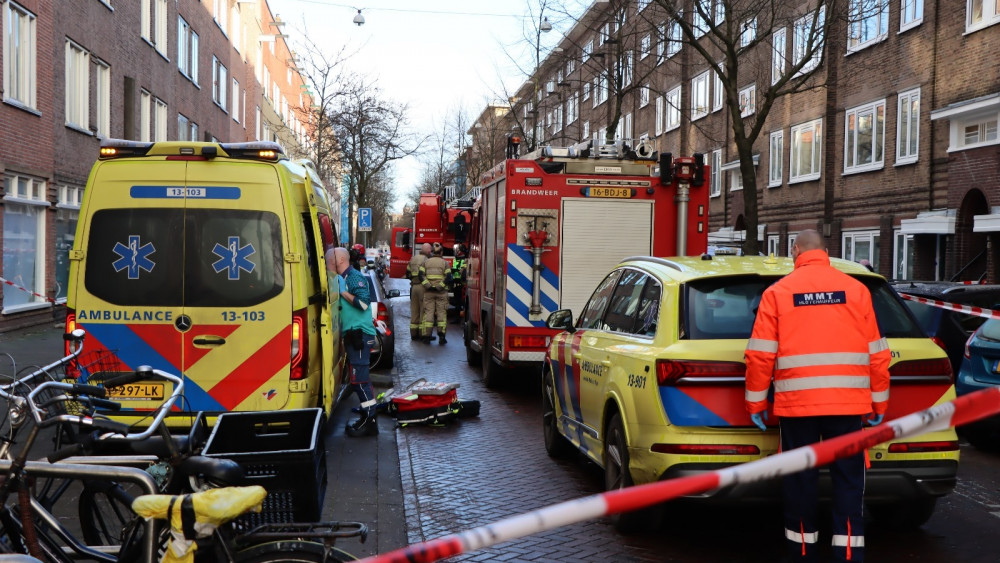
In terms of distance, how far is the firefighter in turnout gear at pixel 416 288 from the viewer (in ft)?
61.3

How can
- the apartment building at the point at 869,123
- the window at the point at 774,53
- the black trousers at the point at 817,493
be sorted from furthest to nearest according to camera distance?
the window at the point at 774,53
the apartment building at the point at 869,123
the black trousers at the point at 817,493

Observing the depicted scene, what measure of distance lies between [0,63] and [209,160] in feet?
38.8

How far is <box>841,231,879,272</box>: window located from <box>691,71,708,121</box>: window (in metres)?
10.9

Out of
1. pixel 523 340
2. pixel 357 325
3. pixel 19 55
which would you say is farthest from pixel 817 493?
pixel 19 55

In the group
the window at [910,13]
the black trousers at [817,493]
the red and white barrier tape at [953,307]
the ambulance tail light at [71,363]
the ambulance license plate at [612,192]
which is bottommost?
the black trousers at [817,493]

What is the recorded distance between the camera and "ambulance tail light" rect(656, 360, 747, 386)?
5.30m

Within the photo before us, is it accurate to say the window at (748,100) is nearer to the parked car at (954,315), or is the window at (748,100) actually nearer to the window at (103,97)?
the window at (103,97)

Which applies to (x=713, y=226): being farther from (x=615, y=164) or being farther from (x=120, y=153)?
Result: (x=120, y=153)

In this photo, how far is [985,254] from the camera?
68.2 feet

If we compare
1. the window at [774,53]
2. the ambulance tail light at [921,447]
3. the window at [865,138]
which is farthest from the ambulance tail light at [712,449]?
the window at [774,53]

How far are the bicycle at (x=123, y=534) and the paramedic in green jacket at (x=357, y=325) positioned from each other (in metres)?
5.80

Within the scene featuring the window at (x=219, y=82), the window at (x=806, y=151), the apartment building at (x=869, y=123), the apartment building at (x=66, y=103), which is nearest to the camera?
the apartment building at (x=66, y=103)

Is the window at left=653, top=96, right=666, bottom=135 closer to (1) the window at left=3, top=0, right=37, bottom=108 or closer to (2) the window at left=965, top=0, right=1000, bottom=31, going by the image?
(2) the window at left=965, top=0, right=1000, bottom=31

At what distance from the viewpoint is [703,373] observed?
5301 mm
